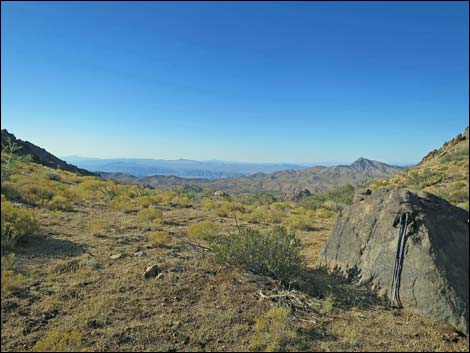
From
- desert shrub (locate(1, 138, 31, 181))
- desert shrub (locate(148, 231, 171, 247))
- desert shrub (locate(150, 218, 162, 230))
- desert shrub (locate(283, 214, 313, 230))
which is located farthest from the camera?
desert shrub (locate(283, 214, 313, 230))

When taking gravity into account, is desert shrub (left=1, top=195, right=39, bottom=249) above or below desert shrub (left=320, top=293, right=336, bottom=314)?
above

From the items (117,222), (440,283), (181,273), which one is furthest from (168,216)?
(440,283)

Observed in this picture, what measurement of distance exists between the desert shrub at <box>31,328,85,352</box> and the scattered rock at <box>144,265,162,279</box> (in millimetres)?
2279

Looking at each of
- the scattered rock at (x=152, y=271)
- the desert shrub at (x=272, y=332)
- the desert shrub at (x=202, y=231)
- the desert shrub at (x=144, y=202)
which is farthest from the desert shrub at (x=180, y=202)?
the desert shrub at (x=272, y=332)

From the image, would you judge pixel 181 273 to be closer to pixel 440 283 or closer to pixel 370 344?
pixel 370 344

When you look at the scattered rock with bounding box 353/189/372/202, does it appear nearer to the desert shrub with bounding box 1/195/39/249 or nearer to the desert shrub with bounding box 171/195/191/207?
the desert shrub with bounding box 1/195/39/249

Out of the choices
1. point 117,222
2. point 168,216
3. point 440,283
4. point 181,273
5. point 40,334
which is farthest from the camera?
point 168,216

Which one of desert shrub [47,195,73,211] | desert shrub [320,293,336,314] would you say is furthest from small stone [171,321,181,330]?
desert shrub [47,195,73,211]

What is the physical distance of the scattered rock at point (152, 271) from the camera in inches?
287

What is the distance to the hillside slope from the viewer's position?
530 centimetres

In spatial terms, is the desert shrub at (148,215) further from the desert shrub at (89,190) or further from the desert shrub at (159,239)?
the desert shrub at (89,190)

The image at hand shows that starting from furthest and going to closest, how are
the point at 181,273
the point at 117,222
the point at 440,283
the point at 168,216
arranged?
the point at 168,216 < the point at 117,222 < the point at 181,273 < the point at 440,283

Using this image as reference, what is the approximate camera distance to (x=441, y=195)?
6.06m

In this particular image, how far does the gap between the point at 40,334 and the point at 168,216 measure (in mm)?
9693
